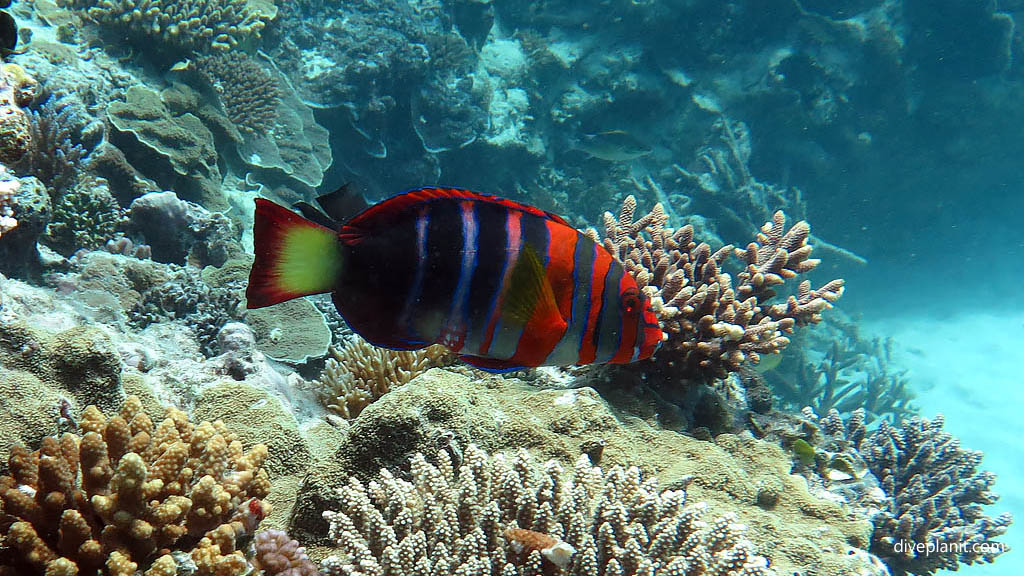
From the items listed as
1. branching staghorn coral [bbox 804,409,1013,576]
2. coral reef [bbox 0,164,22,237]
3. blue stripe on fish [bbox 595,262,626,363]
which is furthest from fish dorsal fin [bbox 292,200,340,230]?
branching staghorn coral [bbox 804,409,1013,576]

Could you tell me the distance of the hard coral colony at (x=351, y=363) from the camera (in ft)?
4.71

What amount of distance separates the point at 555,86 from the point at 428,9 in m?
3.77

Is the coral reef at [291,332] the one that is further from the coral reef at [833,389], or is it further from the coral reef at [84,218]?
the coral reef at [833,389]

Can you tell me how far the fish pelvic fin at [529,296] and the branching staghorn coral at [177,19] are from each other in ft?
25.6

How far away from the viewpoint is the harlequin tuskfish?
1.26 meters

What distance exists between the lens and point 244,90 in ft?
26.4

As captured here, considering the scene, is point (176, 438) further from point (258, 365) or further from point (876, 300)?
point (876, 300)

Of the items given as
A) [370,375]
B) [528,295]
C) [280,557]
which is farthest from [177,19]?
[528,295]

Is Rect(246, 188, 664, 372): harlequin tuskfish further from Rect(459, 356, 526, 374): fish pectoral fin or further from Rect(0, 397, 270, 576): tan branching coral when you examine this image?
Rect(0, 397, 270, 576): tan branching coral

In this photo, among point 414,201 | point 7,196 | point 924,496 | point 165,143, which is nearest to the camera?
point 414,201

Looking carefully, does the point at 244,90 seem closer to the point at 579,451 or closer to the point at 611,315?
the point at 579,451

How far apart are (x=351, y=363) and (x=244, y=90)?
20.3 ft

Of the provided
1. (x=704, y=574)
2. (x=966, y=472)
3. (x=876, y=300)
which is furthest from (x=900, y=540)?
(x=876, y=300)

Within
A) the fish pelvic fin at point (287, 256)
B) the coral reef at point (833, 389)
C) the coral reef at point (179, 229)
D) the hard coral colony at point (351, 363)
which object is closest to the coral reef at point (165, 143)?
the hard coral colony at point (351, 363)
